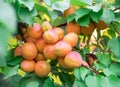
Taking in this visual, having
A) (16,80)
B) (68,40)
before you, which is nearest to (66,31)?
(68,40)

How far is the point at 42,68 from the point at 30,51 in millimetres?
64

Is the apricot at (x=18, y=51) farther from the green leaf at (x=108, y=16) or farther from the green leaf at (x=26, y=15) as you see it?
the green leaf at (x=108, y=16)

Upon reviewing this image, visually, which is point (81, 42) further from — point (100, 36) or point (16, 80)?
point (16, 80)

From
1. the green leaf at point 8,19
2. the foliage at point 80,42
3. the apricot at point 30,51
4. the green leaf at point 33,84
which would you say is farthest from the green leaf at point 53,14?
the green leaf at point 8,19

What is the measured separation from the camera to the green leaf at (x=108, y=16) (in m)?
0.79

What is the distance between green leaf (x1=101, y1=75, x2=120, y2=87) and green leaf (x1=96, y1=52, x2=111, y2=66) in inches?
2.2

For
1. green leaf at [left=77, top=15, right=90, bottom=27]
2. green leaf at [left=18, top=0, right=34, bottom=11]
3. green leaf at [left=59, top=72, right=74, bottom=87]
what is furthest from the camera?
green leaf at [left=59, top=72, right=74, bottom=87]

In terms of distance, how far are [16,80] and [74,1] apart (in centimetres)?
37

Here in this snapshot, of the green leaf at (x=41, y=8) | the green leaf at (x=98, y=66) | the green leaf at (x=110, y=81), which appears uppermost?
the green leaf at (x=41, y=8)

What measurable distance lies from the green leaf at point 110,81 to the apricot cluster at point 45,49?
9 cm

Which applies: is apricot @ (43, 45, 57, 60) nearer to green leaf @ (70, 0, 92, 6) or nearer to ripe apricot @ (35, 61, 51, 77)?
ripe apricot @ (35, 61, 51, 77)

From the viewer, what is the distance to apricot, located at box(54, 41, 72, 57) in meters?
0.79

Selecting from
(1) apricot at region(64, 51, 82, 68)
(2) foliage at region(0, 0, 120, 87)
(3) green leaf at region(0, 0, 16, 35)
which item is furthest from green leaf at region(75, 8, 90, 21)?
(3) green leaf at region(0, 0, 16, 35)

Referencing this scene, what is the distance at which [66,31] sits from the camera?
864mm
